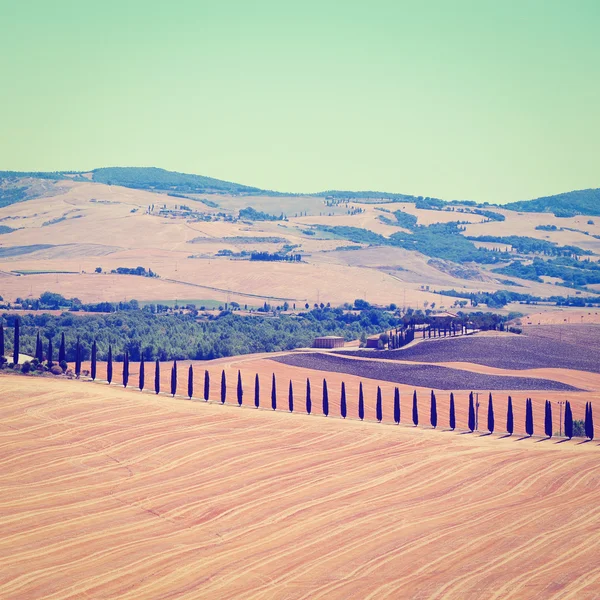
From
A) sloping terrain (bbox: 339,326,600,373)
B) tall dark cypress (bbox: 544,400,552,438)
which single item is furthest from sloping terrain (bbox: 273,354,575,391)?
tall dark cypress (bbox: 544,400,552,438)

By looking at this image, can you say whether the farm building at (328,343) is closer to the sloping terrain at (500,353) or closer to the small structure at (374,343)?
the small structure at (374,343)

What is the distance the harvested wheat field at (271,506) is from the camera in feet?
159

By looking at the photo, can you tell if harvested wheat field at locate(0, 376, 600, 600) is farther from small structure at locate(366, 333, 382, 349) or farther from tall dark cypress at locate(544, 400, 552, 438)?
small structure at locate(366, 333, 382, 349)

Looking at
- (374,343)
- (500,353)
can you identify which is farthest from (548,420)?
(374,343)

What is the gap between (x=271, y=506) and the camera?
59.8 m

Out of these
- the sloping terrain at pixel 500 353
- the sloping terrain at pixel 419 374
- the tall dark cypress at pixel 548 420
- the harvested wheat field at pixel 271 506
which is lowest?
the harvested wheat field at pixel 271 506

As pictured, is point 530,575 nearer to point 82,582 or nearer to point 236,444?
point 82,582

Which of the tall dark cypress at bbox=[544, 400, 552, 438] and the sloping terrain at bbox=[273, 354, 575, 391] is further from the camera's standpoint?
the sloping terrain at bbox=[273, 354, 575, 391]

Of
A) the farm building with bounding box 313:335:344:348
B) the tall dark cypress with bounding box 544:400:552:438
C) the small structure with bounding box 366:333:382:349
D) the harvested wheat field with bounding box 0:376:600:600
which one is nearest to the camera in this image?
the harvested wheat field with bounding box 0:376:600:600

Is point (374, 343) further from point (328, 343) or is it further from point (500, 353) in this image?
point (500, 353)

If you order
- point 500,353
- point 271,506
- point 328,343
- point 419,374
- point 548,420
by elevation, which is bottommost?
point 271,506

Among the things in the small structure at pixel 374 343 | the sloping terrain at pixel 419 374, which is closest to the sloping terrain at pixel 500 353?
the sloping terrain at pixel 419 374

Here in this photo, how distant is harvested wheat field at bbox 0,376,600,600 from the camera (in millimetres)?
48562


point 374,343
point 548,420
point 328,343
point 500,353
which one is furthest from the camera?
point 328,343
